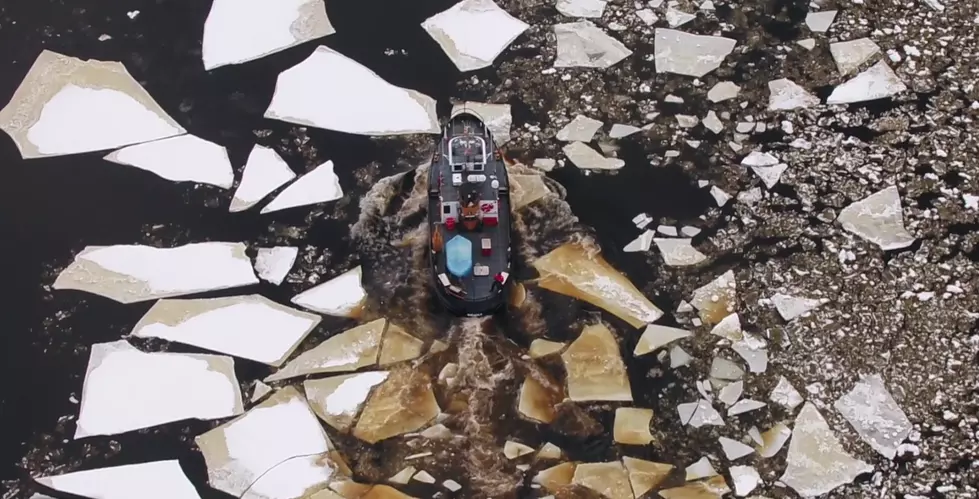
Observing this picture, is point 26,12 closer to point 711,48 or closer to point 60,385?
point 60,385

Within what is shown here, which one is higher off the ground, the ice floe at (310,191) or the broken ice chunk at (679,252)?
the ice floe at (310,191)

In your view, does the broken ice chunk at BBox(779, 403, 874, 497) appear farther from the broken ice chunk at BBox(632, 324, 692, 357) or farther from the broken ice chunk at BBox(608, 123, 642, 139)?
the broken ice chunk at BBox(608, 123, 642, 139)

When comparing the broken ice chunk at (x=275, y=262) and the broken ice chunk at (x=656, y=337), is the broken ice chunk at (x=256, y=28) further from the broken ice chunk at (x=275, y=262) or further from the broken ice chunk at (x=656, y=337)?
the broken ice chunk at (x=656, y=337)

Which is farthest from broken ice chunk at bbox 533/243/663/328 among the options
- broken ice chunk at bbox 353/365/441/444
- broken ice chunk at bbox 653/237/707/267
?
broken ice chunk at bbox 353/365/441/444

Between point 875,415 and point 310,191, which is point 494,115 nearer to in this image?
point 310,191

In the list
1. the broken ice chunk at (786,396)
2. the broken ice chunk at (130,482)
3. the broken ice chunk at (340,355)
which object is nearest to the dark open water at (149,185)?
the broken ice chunk at (130,482)

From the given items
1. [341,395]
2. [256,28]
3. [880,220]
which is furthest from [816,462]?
[256,28]

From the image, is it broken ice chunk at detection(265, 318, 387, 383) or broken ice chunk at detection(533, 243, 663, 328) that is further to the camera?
broken ice chunk at detection(533, 243, 663, 328)
